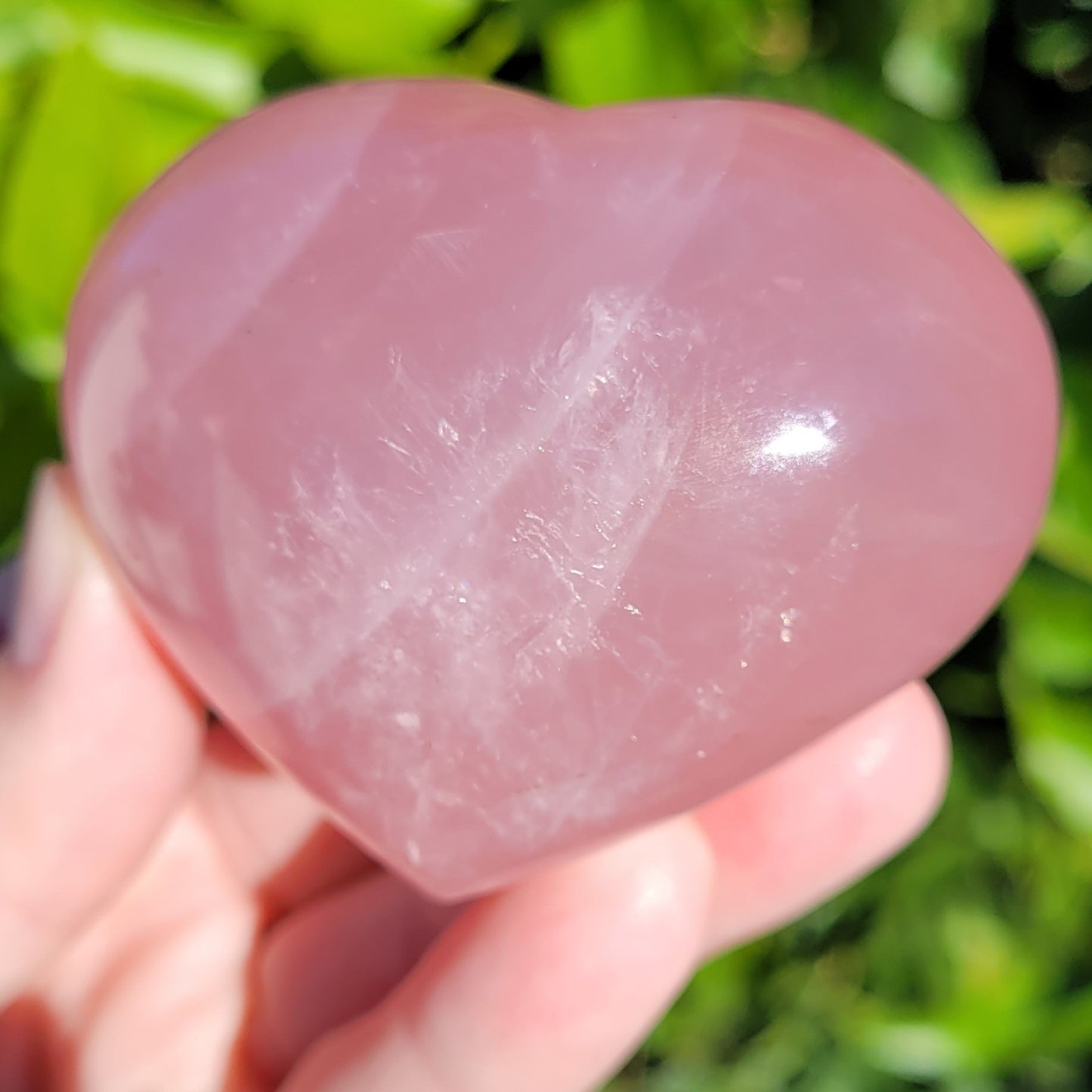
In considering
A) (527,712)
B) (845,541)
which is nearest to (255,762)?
(527,712)

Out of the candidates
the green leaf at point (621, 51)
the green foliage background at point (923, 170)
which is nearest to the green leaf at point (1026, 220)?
the green foliage background at point (923, 170)

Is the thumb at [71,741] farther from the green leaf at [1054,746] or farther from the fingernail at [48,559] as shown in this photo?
the green leaf at [1054,746]

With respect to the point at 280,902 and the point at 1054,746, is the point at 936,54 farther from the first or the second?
the point at 280,902

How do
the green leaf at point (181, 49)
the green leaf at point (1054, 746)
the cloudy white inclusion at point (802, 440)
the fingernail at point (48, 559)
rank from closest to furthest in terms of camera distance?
the cloudy white inclusion at point (802, 440) < the fingernail at point (48, 559) < the green leaf at point (181, 49) < the green leaf at point (1054, 746)

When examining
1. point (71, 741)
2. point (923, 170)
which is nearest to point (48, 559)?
point (71, 741)

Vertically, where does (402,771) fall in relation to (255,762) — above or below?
above

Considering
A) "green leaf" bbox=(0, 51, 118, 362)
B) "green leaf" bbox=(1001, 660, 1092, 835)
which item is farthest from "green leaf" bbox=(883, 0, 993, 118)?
"green leaf" bbox=(0, 51, 118, 362)

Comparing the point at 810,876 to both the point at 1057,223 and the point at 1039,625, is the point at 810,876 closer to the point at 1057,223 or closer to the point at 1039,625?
the point at 1039,625

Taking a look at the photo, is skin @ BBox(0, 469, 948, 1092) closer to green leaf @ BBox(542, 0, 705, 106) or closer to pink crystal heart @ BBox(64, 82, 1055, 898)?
pink crystal heart @ BBox(64, 82, 1055, 898)
